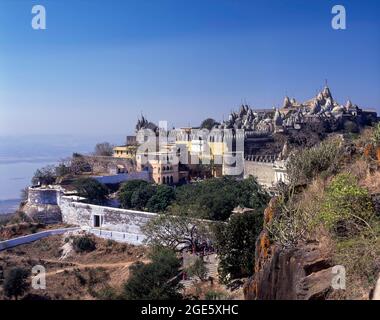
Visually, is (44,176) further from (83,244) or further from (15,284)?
(15,284)

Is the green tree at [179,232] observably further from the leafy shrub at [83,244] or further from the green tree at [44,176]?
the green tree at [44,176]

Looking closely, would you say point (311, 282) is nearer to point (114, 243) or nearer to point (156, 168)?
point (114, 243)

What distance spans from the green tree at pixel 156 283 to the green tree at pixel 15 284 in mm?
6153

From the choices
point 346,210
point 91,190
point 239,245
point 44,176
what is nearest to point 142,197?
point 91,190

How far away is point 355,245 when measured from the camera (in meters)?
6.90

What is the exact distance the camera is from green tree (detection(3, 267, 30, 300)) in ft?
63.8

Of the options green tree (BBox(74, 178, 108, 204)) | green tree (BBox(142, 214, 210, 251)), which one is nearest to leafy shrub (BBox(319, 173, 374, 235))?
green tree (BBox(142, 214, 210, 251))

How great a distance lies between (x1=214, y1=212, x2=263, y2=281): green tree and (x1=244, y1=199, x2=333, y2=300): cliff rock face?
6.61 meters

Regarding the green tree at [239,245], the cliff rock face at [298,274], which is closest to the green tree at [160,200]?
the green tree at [239,245]

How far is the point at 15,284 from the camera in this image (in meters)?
19.6

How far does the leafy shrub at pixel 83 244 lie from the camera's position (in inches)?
1025
